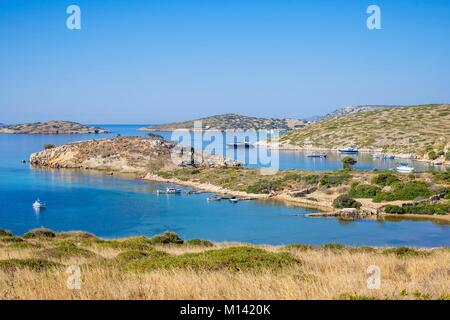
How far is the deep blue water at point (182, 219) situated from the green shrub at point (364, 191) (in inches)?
375

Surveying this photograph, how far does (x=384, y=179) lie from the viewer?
7262 cm

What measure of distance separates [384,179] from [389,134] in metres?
88.6

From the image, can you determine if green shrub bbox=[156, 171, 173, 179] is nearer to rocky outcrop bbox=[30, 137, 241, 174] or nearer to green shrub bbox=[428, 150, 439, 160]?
rocky outcrop bbox=[30, 137, 241, 174]

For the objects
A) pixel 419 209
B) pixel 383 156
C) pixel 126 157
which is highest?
pixel 126 157

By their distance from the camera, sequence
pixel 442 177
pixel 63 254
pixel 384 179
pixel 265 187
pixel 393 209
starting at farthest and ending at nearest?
pixel 265 187 < pixel 442 177 < pixel 384 179 < pixel 393 209 < pixel 63 254

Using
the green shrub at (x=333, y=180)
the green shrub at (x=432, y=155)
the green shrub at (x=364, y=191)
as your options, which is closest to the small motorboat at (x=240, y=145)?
A: the green shrub at (x=432, y=155)

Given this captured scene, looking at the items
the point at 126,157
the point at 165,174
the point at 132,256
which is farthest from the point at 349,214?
the point at 126,157

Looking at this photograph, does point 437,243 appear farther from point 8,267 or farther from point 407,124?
point 407,124

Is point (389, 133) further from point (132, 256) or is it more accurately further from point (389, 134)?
point (132, 256)

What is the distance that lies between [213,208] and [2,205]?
95.9ft

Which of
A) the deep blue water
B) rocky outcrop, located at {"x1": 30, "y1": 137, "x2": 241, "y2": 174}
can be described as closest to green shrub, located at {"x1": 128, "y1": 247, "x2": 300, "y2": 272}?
the deep blue water

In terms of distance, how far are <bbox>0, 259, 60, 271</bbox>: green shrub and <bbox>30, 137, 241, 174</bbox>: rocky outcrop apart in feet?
296

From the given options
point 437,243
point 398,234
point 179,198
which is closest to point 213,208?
point 179,198

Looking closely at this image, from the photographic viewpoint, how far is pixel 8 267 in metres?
12.4
